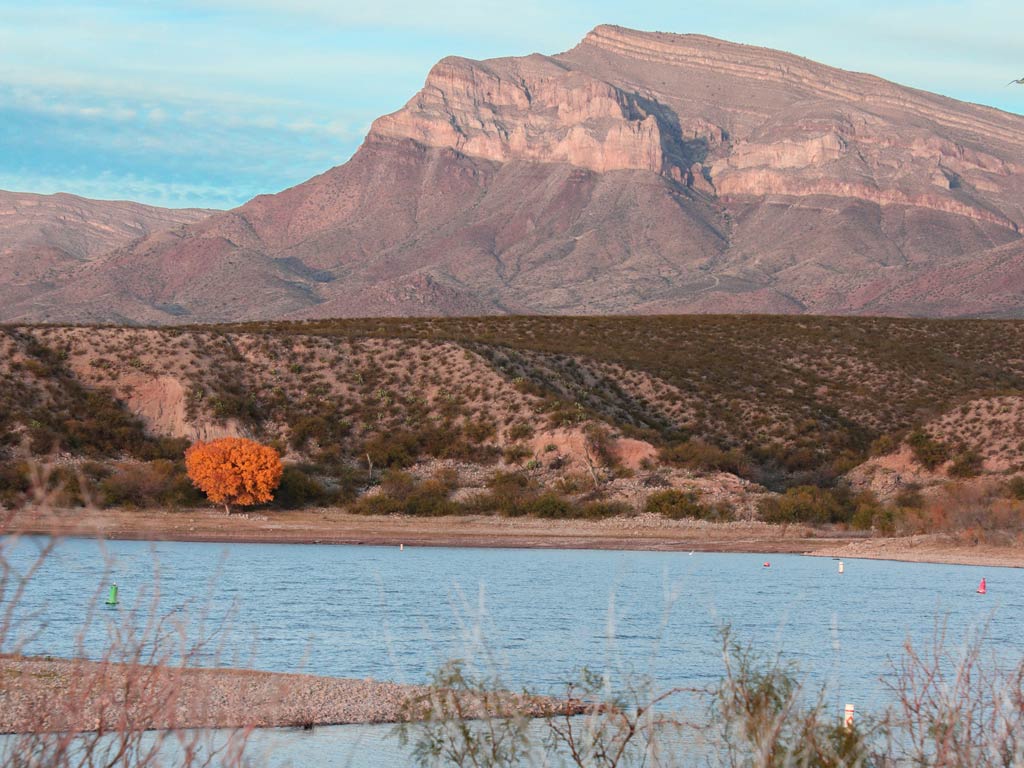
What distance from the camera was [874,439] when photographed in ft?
209

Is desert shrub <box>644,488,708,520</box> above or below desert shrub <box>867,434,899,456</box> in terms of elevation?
below

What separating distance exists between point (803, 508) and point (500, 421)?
13711 mm

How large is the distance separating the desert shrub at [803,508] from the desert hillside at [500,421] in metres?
0.10

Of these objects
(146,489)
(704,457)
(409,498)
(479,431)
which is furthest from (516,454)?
(146,489)

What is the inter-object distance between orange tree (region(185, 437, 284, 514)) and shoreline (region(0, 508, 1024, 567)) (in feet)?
2.32

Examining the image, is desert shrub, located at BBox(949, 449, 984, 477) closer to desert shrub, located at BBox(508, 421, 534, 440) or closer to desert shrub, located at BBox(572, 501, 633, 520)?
desert shrub, located at BBox(572, 501, 633, 520)

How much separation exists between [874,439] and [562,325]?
24226 mm

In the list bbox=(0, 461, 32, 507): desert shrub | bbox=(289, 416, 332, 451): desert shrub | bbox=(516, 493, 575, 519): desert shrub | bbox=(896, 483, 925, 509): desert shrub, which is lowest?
bbox=(516, 493, 575, 519): desert shrub

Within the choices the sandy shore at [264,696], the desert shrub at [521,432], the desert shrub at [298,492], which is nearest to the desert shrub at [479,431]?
the desert shrub at [521,432]

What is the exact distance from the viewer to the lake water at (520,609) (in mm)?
20531

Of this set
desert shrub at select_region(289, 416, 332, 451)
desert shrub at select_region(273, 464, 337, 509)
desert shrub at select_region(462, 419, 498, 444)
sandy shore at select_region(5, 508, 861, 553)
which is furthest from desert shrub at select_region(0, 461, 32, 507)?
desert shrub at select_region(462, 419, 498, 444)

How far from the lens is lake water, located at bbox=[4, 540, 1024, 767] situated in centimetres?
2053

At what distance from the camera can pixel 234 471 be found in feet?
165

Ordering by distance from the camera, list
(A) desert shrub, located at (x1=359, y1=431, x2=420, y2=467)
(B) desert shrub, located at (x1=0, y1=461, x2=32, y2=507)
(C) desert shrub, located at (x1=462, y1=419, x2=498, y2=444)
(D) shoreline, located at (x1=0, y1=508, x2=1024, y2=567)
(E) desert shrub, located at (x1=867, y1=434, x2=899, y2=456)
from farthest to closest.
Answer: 1. (E) desert shrub, located at (x1=867, y1=434, x2=899, y2=456)
2. (C) desert shrub, located at (x1=462, y1=419, x2=498, y2=444)
3. (A) desert shrub, located at (x1=359, y1=431, x2=420, y2=467)
4. (B) desert shrub, located at (x1=0, y1=461, x2=32, y2=507)
5. (D) shoreline, located at (x1=0, y1=508, x2=1024, y2=567)
